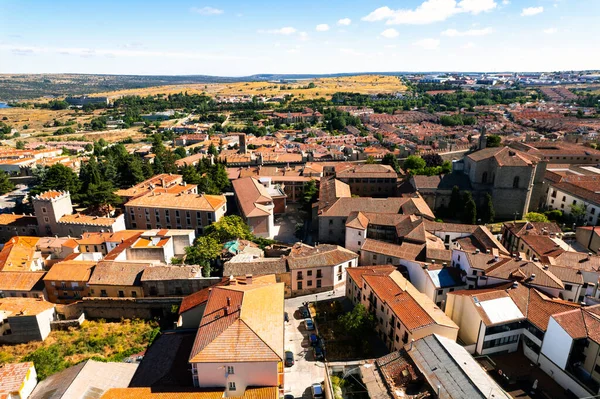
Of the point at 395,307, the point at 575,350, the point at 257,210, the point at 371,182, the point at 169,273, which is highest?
the point at 257,210

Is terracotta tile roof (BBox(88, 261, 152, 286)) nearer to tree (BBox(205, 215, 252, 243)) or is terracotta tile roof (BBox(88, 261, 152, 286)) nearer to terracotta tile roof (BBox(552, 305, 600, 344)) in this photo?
tree (BBox(205, 215, 252, 243))

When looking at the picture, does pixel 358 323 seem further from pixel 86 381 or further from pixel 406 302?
pixel 86 381

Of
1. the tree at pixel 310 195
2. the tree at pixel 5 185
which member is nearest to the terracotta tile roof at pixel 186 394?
the tree at pixel 310 195

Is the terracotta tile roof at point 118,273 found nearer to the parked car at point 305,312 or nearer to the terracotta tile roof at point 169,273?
the terracotta tile roof at point 169,273

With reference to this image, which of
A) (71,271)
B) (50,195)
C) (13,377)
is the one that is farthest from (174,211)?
(13,377)

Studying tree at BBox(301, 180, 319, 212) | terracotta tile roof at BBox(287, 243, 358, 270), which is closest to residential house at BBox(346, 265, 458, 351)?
terracotta tile roof at BBox(287, 243, 358, 270)

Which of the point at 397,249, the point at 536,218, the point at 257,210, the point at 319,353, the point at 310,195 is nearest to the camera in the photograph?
the point at 319,353
